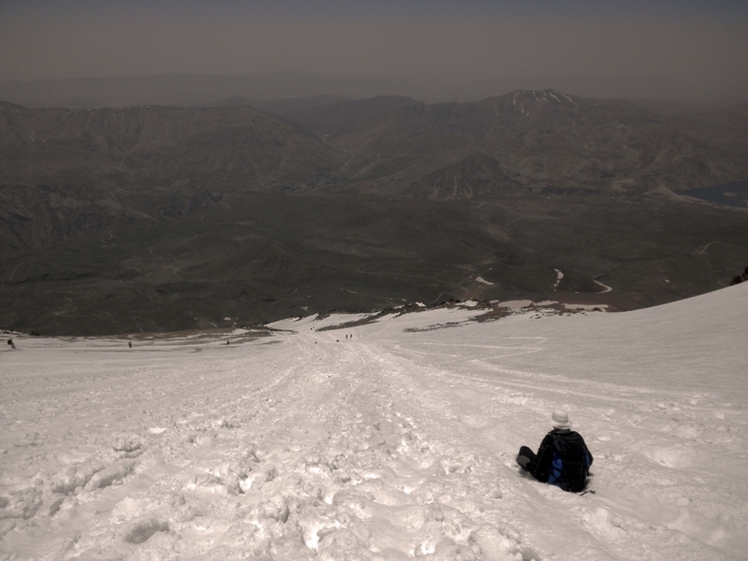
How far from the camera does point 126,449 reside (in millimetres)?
8727

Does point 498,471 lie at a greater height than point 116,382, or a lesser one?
greater

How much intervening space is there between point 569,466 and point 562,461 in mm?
115

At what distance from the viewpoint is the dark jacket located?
7.62 meters

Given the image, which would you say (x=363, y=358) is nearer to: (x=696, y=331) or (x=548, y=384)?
(x=548, y=384)

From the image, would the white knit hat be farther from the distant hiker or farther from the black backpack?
the black backpack

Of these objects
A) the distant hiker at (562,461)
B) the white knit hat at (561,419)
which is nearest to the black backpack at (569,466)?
the distant hiker at (562,461)

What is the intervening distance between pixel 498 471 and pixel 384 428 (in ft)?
10.5

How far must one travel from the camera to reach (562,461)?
24.7 ft

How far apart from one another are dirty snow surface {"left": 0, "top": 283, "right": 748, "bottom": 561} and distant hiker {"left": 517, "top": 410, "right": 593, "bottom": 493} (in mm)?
277

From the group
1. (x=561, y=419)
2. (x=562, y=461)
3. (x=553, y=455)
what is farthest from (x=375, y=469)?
(x=561, y=419)

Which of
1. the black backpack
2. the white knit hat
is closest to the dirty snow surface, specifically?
the black backpack

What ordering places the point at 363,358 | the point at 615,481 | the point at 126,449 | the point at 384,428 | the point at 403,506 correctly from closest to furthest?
the point at 403,506
the point at 615,481
the point at 126,449
the point at 384,428
the point at 363,358

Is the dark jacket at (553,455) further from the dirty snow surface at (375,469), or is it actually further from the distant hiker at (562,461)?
the dirty snow surface at (375,469)

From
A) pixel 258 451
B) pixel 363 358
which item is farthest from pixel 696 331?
pixel 258 451
